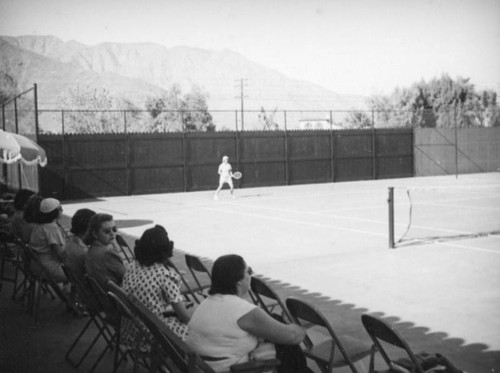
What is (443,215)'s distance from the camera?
17.3m

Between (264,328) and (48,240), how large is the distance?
450 cm

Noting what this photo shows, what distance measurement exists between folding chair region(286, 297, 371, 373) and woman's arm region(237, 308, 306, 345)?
21 cm

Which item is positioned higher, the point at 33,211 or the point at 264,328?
the point at 33,211

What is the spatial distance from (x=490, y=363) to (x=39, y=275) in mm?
4950

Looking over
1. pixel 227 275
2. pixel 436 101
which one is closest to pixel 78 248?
pixel 227 275

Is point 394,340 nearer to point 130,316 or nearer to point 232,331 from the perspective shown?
point 232,331

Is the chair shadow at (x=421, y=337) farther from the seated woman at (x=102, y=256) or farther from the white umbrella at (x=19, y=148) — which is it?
the white umbrella at (x=19, y=148)

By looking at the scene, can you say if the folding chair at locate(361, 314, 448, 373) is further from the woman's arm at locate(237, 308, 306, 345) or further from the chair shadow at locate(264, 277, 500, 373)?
the chair shadow at locate(264, 277, 500, 373)

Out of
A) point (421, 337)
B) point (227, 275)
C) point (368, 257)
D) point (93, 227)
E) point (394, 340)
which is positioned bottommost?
point (421, 337)

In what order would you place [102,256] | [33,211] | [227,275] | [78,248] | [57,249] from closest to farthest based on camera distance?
[227,275]
[102,256]
[78,248]
[57,249]
[33,211]

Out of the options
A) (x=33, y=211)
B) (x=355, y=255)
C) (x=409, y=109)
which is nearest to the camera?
(x=33, y=211)

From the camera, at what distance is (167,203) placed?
24.2 m

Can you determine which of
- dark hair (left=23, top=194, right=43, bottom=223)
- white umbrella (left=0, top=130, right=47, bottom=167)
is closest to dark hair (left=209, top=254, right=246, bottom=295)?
dark hair (left=23, top=194, right=43, bottom=223)

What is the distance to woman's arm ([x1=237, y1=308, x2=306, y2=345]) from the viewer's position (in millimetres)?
3896
